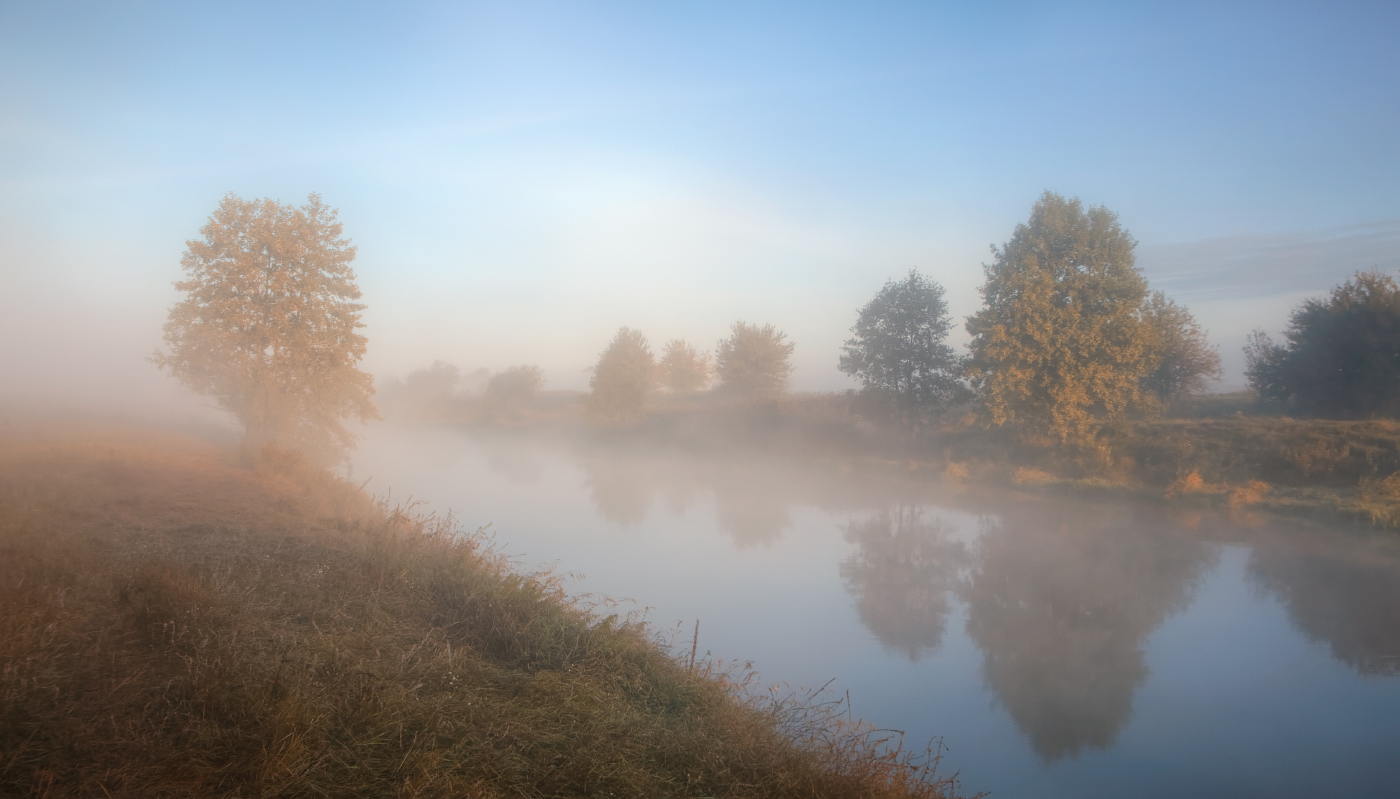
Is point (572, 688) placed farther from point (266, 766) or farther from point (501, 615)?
point (266, 766)

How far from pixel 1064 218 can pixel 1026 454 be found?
24.8 ft

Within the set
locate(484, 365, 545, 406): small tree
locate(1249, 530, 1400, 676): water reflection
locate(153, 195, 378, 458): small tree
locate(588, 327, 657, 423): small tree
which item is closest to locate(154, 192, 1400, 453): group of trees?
locate(153, 195, 378, 458): small tree

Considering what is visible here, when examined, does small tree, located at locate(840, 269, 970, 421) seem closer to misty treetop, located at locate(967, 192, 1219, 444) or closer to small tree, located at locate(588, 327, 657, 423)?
misty treetop, located at locate(967, 192, 1219, 444)

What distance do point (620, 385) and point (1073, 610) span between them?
30.3m

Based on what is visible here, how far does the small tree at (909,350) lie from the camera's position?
24.9m

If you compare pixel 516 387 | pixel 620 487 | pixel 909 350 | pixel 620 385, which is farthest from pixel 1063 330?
pixel 516 387

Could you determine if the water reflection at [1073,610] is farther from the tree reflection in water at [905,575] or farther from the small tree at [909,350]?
the small tree at [909,350]

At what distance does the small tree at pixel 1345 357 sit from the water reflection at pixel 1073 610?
9.42m

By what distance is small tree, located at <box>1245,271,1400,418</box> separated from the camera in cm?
1875

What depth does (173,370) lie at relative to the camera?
55.8 ft

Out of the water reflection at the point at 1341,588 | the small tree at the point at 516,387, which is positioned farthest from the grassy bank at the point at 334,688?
the small tree at the point at 516,387

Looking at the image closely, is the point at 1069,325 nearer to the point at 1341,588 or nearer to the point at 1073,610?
A: the point at 1341,588

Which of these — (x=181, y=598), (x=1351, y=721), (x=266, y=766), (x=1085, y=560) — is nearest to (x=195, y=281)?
(x=181, y=598)

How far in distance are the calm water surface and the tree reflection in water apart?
0.20 ft
